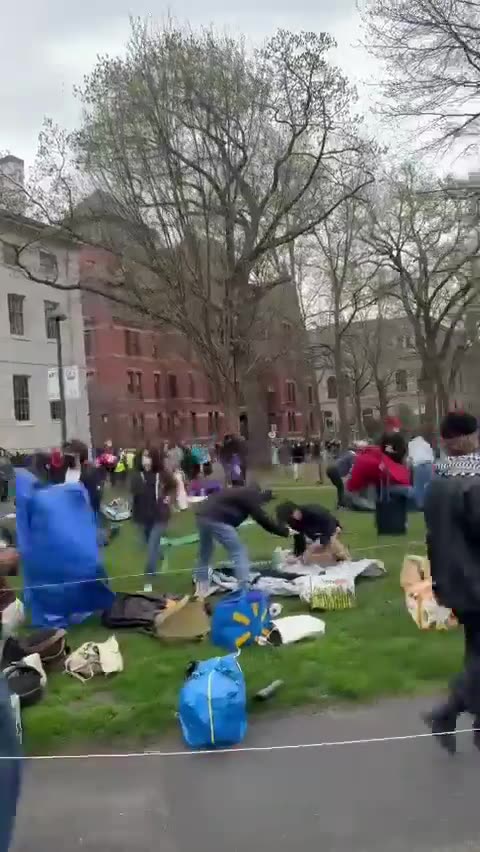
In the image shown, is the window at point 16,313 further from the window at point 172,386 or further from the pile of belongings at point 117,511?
the window at point 172,386

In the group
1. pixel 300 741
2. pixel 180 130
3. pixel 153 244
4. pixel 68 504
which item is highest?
pixel 180 130

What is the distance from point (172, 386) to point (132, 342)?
5622 millimetres

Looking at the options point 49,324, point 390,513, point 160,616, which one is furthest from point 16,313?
point 160,616

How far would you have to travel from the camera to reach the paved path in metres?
3.85

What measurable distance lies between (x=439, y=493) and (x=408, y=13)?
16538 mm

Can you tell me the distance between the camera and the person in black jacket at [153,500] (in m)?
11.0

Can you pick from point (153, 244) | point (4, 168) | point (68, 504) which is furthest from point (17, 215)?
point (68, 504)

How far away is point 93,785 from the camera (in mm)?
4609

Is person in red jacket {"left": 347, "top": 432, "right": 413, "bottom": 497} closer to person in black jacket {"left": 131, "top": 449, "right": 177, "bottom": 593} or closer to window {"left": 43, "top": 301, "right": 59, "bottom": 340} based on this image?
person in black jacket {"left": 131, "top": 449, "right": 177, "bottom": 593}

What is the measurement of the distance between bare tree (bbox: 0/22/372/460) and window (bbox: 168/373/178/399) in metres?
35.6

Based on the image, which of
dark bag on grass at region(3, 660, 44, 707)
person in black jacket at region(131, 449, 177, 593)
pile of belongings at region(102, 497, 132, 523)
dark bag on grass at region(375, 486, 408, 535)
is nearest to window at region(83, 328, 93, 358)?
pile of belongings at region(102, 497, 132, 523)

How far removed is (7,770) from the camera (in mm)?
2729

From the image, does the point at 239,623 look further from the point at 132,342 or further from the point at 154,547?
the point at 132,342

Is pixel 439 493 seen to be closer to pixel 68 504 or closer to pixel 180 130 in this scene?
pixel 68 504
